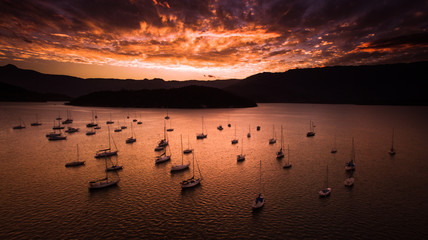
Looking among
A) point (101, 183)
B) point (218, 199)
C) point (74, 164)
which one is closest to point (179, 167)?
point (101, 183)

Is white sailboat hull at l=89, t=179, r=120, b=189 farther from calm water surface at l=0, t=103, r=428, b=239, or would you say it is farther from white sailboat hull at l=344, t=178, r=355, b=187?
white sailboat hull at l=344, t=178, r=355, b=187

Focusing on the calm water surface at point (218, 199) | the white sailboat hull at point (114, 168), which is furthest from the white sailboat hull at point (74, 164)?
the white sailboat hull at point (114, 168)

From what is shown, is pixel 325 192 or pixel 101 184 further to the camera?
pixel 101 184

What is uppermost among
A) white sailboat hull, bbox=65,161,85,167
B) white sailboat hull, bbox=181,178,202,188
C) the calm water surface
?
white sailboat hull, bbox=65,161,85,167

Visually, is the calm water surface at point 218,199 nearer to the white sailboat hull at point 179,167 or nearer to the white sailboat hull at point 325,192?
the white sailboat hull at point 325,192

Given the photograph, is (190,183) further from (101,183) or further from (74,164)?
(74,164)

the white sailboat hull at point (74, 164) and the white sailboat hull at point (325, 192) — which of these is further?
the white sailboat hull at point (74, 164)

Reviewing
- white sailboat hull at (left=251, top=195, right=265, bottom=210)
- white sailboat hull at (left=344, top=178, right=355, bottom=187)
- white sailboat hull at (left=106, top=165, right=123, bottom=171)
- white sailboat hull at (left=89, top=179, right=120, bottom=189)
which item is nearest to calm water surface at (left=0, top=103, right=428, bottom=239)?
white sailboat hull at (left=251, top=195, right=265, bottom=210)

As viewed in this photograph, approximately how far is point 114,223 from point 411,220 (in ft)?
130

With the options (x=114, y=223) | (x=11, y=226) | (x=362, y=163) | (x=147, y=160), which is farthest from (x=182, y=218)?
(x=362, y=163)

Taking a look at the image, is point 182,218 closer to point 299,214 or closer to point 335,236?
point 299,214

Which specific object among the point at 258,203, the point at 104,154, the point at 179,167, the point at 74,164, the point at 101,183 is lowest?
the point at 258,203

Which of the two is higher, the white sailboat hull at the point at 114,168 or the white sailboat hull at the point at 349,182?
the white sailboat hull at the point at 114,168

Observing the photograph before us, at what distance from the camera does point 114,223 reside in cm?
2945
